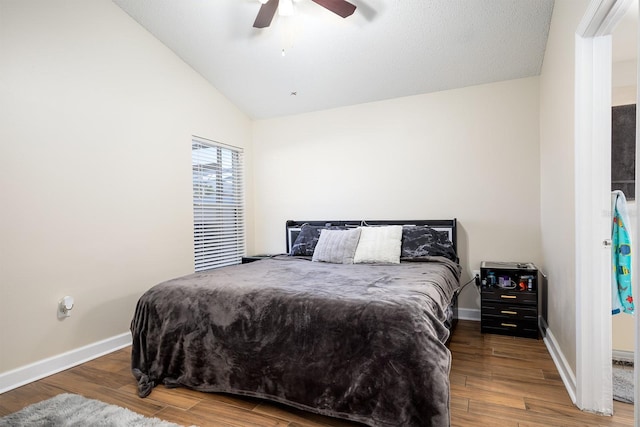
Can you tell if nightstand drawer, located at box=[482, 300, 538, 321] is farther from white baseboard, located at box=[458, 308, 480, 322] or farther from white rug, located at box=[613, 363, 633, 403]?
white rug, located at box=[613, 363, 633, 403]

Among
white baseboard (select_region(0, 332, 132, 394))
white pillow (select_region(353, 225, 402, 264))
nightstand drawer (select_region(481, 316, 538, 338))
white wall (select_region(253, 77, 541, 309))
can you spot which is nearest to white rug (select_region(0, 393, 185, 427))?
white baseboard (select_region(0, 332, 132, 394))

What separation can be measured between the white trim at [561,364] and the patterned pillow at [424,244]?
3.23 feet

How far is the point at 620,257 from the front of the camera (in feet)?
6.33

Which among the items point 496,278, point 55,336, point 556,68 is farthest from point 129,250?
point 556,68

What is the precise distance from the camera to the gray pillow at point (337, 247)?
3.28 metres

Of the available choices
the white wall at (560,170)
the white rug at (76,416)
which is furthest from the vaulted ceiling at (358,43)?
the white rug at (76,416)

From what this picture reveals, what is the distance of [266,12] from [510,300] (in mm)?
3095

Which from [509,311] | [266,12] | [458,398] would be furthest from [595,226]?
[266,12]

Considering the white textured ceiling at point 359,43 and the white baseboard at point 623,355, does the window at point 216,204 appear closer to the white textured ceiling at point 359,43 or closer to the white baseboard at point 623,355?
the white textured ceiling at point 359,43

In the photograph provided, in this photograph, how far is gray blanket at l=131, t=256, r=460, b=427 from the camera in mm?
1561

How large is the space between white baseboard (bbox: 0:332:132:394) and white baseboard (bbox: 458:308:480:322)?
328cm

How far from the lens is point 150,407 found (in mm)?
1951

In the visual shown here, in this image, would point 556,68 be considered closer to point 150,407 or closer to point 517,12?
point 517,12

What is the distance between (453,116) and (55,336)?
4093 mm
